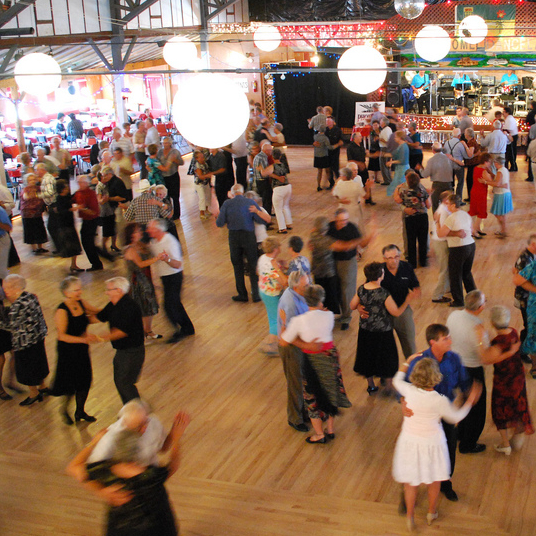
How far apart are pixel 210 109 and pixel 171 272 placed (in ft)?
9.55

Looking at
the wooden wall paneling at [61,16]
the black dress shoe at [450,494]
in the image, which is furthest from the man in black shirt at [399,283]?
the wooden wall paneling at [61,16]

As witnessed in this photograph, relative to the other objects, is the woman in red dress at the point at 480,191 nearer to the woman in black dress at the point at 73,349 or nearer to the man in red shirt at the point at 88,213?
the man in red shirt at the point at 88,213

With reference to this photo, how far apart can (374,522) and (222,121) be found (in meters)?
2.33

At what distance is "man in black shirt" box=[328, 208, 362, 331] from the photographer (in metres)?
5.75

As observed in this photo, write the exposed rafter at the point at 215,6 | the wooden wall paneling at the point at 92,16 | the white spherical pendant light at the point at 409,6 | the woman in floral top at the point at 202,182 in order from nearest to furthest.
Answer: the white spherical pendant light at the point at 409,6 → the woman in floral top at the point at 202,182 → the wooden wall paneling at the point at 92,16 → the exposed rafter at the point at 215,6

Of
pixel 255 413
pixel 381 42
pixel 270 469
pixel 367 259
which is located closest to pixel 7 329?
pixel 255 413

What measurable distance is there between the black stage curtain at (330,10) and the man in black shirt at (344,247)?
545 inches

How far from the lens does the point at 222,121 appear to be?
10.4ft

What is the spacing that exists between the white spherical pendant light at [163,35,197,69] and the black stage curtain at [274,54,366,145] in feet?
30.6

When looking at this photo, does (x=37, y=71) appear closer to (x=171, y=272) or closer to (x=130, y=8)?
(x=171, y=272)

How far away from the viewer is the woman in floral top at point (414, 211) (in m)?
7.14

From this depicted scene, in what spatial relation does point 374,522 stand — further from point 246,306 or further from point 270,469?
point 246,306

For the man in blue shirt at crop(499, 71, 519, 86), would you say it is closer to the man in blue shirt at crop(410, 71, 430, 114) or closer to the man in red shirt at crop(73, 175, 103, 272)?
the man in blue shirt at crop(410, 71, 430, 114)

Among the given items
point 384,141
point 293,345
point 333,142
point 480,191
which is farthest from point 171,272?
point 333,142
